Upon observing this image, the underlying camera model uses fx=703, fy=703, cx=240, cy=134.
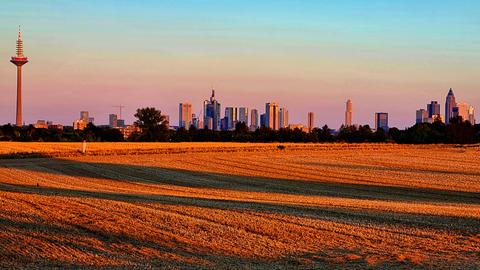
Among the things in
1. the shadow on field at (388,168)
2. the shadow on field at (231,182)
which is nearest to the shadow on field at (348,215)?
the shadow on field at (231,182)

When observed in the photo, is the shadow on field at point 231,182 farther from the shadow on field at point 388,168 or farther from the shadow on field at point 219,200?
the shadow on field at point 388,168

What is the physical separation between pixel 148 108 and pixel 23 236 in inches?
3339

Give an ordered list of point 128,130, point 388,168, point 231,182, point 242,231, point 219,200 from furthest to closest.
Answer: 1. point 128,130
2. point 388,168
3. point 231,182
4. point 219,200
5. point 242,231

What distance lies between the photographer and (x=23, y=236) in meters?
13.3

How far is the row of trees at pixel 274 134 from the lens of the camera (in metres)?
90.1

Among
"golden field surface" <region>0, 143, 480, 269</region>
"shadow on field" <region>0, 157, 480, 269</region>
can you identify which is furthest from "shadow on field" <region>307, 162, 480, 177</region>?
"shadow on field" <region>0, 157, 480, 269</region>

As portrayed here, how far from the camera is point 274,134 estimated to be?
97.8m

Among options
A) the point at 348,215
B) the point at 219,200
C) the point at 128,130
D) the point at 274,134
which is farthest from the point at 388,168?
the point at 128,130

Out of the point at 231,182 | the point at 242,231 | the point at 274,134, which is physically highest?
the point at 274,134

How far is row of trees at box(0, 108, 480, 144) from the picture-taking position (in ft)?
296

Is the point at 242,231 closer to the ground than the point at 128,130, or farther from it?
closer to the ground

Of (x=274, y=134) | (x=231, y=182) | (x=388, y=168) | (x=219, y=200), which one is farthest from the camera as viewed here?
(x=274, y=134)

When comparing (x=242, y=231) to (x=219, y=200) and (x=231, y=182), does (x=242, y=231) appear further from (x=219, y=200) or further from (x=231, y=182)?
(x=231, y=182)

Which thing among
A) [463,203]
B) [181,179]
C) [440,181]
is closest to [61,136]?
[181,179]
